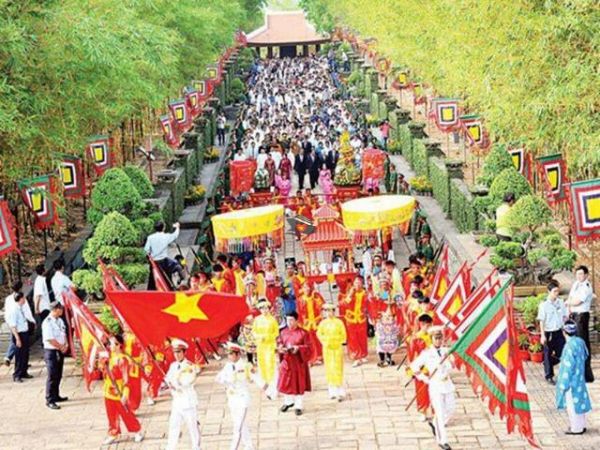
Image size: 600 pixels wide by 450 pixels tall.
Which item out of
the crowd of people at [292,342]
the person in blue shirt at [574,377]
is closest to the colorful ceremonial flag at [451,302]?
the crowd of people at [292,342]

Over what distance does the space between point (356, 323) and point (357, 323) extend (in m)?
0.01

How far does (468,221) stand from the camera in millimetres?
23922

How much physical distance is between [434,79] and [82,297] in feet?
61.7

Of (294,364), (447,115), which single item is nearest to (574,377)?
(294,364)

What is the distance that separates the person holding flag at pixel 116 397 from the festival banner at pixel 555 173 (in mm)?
9404

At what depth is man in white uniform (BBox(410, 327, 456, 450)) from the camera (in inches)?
546

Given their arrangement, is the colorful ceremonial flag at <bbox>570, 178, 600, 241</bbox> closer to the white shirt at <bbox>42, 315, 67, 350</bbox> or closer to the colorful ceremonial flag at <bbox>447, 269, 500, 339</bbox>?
the colorful ceremonial flag at <bbox>447, 269, 500, 339</bbox>

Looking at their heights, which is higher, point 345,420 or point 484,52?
point 484,52

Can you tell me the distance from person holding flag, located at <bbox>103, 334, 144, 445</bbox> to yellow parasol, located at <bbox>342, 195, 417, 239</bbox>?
7020mm

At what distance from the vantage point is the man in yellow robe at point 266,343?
16.0 metres

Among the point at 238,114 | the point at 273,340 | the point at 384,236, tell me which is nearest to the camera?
the point at 273,340

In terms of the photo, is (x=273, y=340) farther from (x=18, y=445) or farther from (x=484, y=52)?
(x=484, y=52)

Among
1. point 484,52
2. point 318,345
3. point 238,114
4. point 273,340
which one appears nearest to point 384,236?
point 484,52

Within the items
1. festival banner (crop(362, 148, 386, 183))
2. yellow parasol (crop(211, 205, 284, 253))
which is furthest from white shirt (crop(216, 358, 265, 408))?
festival banner (crop(362, 148, 386, 183))
